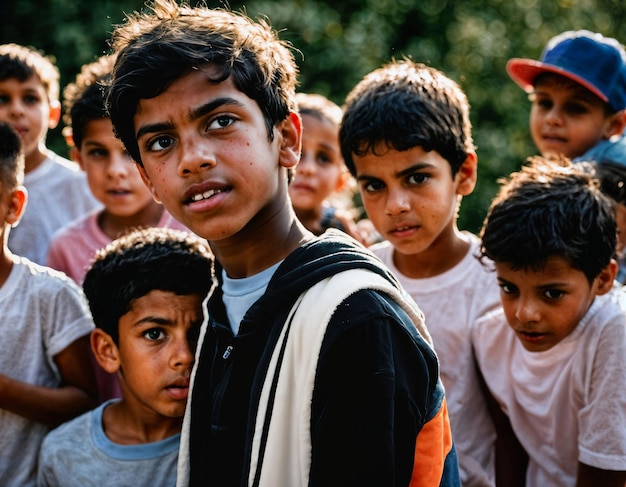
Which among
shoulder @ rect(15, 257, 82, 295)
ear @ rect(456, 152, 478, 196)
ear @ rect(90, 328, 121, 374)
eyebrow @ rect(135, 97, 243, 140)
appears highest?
ear @ rect(456, 152, 478, 196)

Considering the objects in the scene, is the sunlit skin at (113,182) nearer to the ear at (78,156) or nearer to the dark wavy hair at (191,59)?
the ear at (78,156)

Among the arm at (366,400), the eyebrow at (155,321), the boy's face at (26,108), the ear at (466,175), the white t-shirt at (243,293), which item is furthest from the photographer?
the boy's face at (26,108)

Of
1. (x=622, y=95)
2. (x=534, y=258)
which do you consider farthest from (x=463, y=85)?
(x=534, y=258)

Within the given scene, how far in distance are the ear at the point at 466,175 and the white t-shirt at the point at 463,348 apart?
31cm

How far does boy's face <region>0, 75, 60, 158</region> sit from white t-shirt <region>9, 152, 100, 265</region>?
A: 126 mm

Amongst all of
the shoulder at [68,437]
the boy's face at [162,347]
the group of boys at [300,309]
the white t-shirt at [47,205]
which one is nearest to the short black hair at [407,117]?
the group of boys at [300,309]

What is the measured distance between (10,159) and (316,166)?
1.58 m

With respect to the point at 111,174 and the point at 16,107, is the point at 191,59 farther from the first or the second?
the point at 16,107

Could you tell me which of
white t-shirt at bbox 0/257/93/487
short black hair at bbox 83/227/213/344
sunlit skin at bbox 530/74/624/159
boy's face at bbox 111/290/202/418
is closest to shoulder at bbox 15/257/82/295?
white t-shirt at bbox 0/257/93/487

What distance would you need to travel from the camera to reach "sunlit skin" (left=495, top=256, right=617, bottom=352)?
2473 millimetres

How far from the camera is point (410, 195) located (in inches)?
110

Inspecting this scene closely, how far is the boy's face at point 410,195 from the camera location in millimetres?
2799

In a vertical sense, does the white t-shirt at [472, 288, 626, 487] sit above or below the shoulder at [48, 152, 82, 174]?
below

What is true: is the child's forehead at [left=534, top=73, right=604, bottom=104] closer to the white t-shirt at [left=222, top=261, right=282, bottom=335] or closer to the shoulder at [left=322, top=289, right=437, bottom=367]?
the white t-shirt at [left=222, top=261, right=282, bottom=335]
